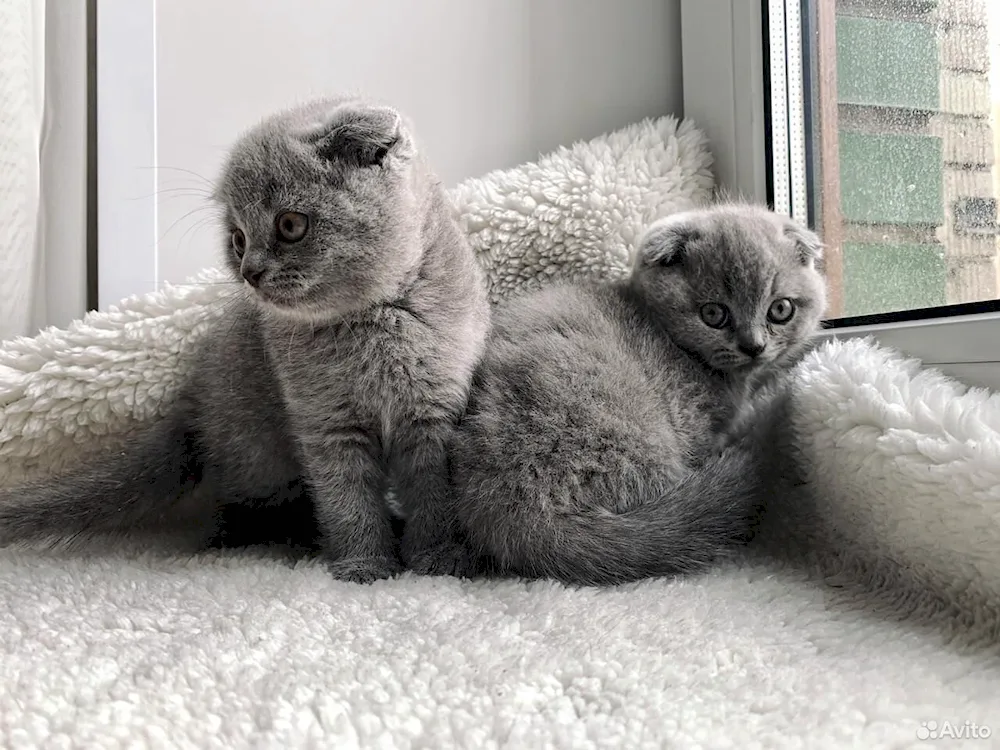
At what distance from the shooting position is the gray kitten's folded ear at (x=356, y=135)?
876mm

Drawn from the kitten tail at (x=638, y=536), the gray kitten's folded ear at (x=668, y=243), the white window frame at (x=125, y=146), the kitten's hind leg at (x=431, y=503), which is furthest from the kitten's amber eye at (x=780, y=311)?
the white window frame at (x=125, y=146)

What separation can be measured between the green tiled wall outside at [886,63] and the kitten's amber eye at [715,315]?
15.2 inches

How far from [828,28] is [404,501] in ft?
3.19

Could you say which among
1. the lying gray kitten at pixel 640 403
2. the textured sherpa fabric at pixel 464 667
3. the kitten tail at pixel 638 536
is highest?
the lying gray kitten at pixel 640 403

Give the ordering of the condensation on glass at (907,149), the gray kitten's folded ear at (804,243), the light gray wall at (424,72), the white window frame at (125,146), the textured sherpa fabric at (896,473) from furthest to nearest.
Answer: the light gray wall at (424,72)
the white window frame at (125,146)
the gray kitten's folded ear at (804,243)
the condensation on glass at (907,149)
the textured sherpa fabric at (896,473)

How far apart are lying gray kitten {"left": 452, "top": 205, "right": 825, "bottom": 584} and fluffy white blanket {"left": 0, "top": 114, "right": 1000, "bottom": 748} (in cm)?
6

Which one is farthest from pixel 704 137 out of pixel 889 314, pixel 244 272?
pixel 244 272

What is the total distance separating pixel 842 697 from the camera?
598 mm

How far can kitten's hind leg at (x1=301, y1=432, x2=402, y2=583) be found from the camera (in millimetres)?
944

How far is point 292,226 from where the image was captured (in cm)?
88

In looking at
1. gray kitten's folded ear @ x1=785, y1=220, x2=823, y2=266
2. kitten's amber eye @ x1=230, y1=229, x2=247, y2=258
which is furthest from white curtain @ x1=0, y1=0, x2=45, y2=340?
gray kitten's folded ear @ x1=785, y1=220, x2=823, y2=266

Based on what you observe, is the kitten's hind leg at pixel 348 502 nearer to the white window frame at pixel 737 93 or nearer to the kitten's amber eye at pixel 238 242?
the kitten's amber eye at pixel 238 242

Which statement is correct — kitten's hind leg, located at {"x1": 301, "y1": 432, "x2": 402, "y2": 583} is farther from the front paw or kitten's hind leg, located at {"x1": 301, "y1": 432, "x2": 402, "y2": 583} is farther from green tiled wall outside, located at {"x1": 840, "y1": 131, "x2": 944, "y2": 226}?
green tiled wall outside, located at {"x1": 840, "y1": 131, "x2": 944, "y2": 226}

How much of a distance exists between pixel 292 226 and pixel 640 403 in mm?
448
